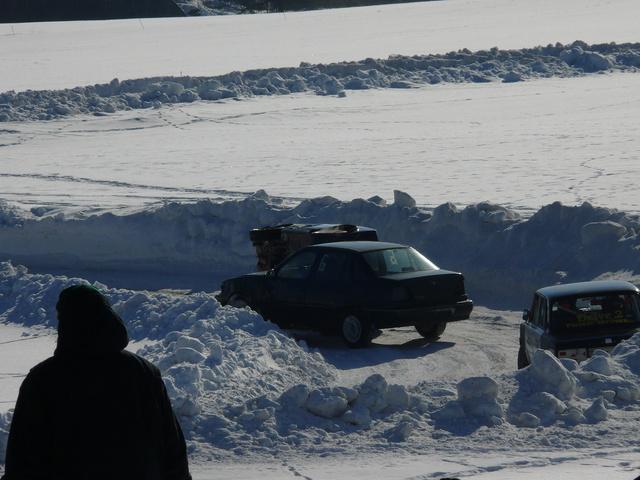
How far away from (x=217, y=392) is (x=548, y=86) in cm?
3748

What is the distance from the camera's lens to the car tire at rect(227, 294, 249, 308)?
16250 millimetres

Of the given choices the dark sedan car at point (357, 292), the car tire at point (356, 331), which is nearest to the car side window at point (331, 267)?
the dark sedan car at point (357, 292)

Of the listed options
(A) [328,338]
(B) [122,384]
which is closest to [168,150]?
(A) [328,338]

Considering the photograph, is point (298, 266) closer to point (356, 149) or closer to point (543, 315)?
point (543, 315)

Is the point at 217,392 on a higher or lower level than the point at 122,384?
lower

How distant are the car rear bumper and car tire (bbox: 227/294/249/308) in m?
2.07

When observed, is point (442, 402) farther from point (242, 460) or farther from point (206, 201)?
point (206, 201)

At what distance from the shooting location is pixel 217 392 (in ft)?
35.7

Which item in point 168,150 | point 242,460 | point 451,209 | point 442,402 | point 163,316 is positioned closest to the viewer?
point 242,460

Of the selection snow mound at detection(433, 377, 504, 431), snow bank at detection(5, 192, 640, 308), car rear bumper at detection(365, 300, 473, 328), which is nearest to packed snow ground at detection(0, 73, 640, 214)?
snow bank at detection(5, 192, 640, 308)

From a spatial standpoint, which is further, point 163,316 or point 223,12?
point 223,12

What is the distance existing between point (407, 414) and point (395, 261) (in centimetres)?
509

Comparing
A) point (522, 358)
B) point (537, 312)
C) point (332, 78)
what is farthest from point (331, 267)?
point (332, 78)

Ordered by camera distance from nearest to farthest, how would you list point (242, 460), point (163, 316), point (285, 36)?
point (242, 460) < point (163, 316) < point (285, 36)
